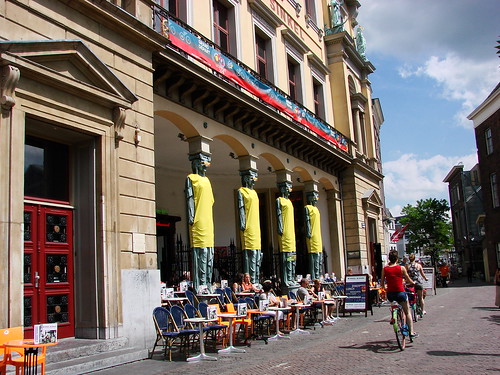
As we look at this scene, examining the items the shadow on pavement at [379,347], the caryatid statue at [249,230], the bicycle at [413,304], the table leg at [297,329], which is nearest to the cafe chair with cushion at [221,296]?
the table leg at [297,329]

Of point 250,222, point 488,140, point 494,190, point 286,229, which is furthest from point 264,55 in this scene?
point 494,190

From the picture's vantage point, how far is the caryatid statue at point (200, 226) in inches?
503

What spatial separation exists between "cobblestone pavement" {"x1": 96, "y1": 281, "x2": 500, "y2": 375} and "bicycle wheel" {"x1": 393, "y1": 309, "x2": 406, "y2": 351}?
0.13 meters

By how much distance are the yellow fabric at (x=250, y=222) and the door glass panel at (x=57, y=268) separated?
22.4 feet

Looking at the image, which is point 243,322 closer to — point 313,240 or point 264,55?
point 313,240

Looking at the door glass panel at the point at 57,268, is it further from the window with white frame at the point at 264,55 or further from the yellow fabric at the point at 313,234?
the yellow fabric at the point at 313,234

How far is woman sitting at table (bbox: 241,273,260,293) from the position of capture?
1434 cm

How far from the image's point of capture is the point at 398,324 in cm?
901

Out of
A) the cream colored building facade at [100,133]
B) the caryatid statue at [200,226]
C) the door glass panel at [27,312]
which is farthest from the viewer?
the caryatid statue at [200,226]

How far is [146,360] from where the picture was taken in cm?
906

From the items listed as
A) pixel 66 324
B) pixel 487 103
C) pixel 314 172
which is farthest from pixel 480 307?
pixel 487 103

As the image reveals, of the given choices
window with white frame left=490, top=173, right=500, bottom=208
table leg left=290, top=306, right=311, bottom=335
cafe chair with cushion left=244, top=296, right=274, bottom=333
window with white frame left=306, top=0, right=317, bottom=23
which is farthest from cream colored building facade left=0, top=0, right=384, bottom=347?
window with white frame left=490, top=173, right=500, bottom=208

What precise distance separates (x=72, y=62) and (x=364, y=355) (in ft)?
23.3

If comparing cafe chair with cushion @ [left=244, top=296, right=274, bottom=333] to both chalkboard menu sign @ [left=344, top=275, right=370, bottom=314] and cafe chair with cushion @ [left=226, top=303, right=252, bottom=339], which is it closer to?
cafe chair with cushion @ [left=226, top=303, right=252, bottom=339]
